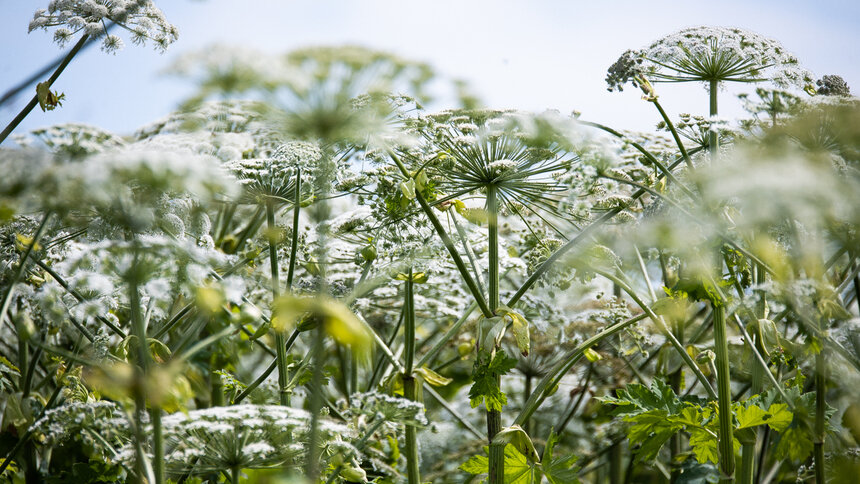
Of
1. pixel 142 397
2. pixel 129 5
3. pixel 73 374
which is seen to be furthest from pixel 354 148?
pixel 142 397

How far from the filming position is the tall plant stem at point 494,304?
2.85m

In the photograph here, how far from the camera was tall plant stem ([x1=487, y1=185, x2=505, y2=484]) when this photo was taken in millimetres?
2852

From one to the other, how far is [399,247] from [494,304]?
2.19 ft

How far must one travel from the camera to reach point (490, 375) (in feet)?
9.24

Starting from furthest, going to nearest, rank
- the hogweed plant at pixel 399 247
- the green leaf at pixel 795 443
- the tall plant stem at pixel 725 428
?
the green leaf at pixel 795 443
the tall plant stem at pixel 725 428
the hogweed plant at pixel 399 247

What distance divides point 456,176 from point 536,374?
9.73ft

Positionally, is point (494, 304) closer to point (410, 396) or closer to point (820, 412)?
point (410, 396)

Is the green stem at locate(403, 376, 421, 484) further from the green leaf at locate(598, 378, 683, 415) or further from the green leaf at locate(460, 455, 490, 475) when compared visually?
the green leaf at locate(598, 378, 683, 415)

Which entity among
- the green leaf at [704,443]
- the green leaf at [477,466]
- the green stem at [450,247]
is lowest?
the green leaf at [477,466]

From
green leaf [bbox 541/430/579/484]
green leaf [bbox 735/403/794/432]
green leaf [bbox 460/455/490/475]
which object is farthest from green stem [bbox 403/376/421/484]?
green leaf [bbox 735/403/794/432]

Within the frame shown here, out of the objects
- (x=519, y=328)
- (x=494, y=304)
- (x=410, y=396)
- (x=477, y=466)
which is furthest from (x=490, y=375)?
(x=477, y=466)

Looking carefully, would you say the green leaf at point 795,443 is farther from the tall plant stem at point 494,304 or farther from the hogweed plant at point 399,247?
the tall plant stem at point 494,304

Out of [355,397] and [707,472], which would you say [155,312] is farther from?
[707,472]

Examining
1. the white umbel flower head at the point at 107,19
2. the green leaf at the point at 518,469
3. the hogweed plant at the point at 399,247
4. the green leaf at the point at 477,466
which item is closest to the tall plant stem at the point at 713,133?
the hogweed plant at the point at 399,247
